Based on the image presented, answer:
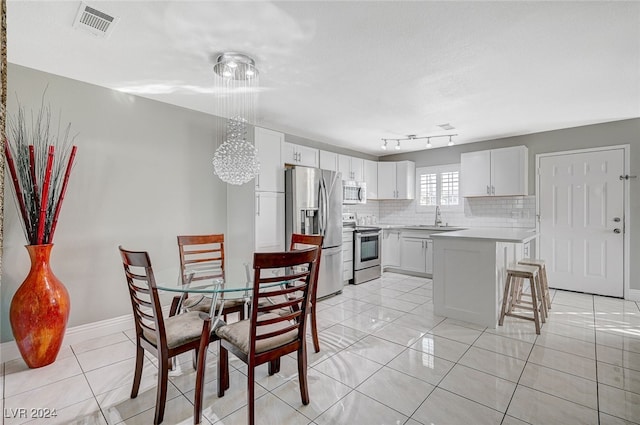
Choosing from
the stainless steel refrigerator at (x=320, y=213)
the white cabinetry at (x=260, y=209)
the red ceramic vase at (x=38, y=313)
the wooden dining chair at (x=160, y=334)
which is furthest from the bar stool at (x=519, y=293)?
the red ceramic vase at (x=38, y=313)

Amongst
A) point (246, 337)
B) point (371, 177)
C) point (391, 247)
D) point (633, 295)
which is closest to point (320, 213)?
point (391, 247)

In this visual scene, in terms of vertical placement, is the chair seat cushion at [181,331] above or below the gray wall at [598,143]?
below

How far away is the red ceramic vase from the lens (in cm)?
238

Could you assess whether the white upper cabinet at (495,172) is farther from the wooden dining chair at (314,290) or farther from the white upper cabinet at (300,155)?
the wooden dining chair at (314,290)

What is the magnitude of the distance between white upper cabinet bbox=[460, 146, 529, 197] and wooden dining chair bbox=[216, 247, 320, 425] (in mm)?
4063

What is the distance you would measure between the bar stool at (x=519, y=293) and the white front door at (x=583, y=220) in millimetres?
1455

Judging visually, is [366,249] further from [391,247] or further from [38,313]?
[38,313]

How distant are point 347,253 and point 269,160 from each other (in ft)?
6.30

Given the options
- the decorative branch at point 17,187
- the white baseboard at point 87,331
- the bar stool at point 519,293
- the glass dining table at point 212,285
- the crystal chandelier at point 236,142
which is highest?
the crystal chandelier at point 236,142

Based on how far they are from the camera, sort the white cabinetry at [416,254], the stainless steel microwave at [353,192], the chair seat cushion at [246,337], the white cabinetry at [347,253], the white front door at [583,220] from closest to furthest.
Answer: the chair seat cushion at [246,337], the white front door at [583,220], the white cabinetry at [347,253], the white cabinetry at [416,254], the stainless steel microwave at [353,192]

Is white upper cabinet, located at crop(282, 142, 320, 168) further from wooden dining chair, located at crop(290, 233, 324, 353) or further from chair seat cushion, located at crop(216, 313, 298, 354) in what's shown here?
Result: chair seat cushion, located at crop(216, 313, 298, 354)

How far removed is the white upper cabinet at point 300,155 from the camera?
14.9ft

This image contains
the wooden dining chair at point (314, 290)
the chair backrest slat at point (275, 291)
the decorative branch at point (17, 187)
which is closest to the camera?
the chair backrest slat at point (275, 291)

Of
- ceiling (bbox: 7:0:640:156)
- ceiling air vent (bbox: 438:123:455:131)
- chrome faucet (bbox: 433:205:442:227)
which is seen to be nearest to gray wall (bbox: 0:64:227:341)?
ceiling (bbox: 7:0:640:156)
